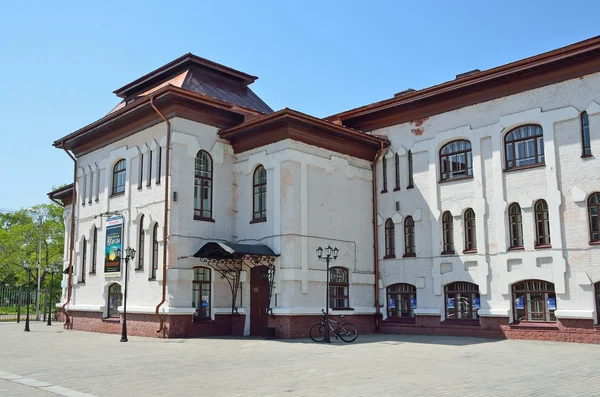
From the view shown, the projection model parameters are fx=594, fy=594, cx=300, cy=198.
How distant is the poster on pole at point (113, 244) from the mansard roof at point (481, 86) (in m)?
9.78

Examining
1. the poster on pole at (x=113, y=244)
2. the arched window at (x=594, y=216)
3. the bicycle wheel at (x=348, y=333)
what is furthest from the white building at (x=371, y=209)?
the bicycle wheel at (x=348, y=333)

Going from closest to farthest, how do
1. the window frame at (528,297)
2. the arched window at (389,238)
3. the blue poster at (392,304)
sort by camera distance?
the window frame at (528,297), the blue poster at (392,304), the arched window at (389,238)

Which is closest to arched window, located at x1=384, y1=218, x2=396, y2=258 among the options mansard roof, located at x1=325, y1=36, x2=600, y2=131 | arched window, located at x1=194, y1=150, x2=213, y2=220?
mansard roof, located at x1=325, y1=36, x2=600, y2=131

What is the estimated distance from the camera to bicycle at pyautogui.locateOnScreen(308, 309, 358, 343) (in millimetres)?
18812

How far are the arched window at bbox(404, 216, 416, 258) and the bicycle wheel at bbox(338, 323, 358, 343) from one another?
439 cm

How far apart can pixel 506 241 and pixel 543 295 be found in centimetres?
204

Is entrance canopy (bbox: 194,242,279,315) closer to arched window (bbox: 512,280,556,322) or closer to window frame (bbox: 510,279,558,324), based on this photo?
window frame (bbox: 510,279,558,324)

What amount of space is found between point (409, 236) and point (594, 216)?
21.9 feet

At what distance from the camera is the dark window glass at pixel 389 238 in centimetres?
2298

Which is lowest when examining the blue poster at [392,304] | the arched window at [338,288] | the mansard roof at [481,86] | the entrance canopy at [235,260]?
the blue poster at [392,304]

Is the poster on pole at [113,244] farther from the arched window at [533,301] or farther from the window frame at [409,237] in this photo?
the arched window at [533,301]

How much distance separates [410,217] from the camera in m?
22.6

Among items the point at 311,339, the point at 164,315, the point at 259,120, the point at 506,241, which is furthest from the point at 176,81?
the point at 506,241

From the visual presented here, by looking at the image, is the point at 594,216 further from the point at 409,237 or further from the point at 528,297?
the point at 409,237
